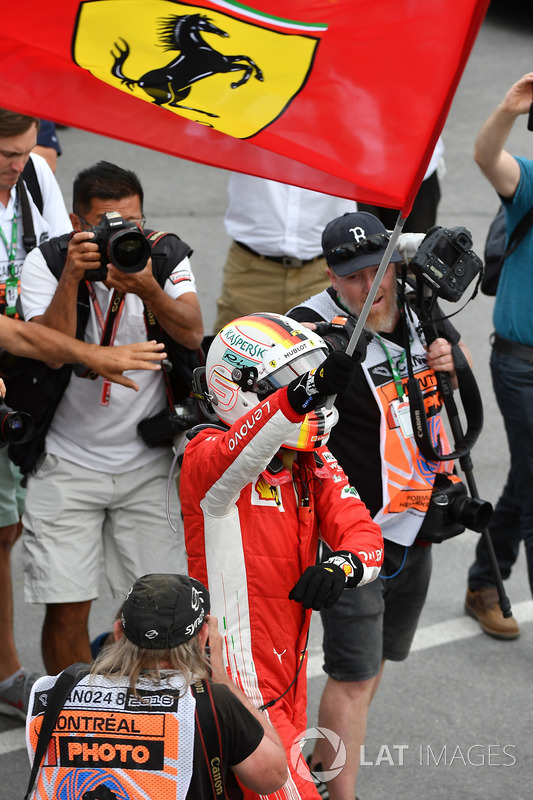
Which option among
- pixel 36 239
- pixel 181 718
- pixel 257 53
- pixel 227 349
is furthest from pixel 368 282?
pixel 181 718

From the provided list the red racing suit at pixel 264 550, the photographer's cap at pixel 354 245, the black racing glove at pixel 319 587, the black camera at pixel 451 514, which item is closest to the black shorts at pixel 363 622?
the black camera at pixel 451 514

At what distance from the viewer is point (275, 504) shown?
3.31 m

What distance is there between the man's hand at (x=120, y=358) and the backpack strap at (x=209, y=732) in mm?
1641

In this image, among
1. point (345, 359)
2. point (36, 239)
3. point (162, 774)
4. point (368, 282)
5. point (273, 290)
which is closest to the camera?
point (162, 774)

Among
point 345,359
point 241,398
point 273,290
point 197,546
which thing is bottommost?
point 273,290

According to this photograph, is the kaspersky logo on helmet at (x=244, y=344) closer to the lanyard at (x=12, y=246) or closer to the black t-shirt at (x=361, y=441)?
the black t-shirt at (x=361, y=441)

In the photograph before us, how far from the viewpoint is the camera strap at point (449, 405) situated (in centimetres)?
398

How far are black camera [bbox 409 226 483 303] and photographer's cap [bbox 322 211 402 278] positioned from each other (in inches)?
3.7

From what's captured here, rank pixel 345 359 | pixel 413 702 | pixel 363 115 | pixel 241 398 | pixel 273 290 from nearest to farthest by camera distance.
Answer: pixel 345 359, pixel 363 115, pixel 241 398, pixel 413 702, pixel 273 290

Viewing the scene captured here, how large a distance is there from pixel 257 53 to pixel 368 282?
1165 millimetres

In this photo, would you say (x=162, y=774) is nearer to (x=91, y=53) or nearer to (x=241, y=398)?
(x=241, y=398)

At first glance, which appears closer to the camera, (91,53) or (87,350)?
(91,53)

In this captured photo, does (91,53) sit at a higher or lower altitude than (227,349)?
higher

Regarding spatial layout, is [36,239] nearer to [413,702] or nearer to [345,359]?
[345,359]
